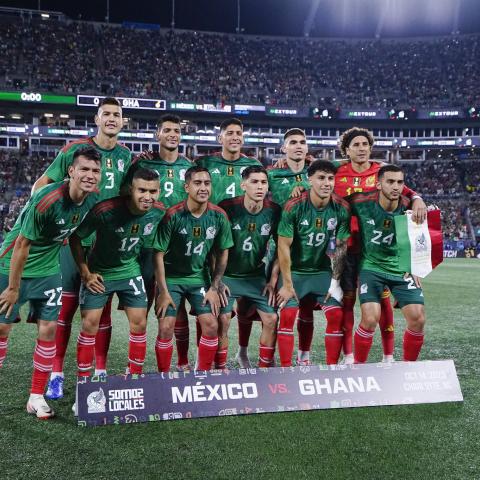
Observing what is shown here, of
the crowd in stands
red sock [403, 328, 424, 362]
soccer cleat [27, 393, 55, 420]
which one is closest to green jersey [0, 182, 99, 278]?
soccer cleat [27, 393, 55, 420]

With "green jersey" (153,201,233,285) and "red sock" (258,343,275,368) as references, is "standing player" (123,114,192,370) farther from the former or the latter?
"red sock" (258,343,275,368)

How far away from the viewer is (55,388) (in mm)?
4484

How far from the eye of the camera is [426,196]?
35.8 m

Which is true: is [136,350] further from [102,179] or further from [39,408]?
[102,179]

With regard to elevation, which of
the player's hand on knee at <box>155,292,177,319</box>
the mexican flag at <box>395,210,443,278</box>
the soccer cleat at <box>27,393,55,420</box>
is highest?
the mexican flag at <box>395,210,443,278</box>

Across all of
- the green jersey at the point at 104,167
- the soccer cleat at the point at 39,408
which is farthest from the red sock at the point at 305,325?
the soccer cleat at the point at 39,408

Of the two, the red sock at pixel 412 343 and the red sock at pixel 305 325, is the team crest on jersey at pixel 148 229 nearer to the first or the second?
the red sock at pixel 305 325

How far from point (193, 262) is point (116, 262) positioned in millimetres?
686

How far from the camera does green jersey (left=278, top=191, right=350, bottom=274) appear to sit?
4.76 metres

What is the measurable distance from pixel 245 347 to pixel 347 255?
1.50 metres

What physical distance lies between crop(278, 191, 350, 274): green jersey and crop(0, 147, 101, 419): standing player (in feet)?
5.92

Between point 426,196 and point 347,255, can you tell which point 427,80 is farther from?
point 347,255

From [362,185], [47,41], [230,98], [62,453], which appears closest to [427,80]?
[230,98]

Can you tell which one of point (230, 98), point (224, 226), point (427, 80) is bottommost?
point (224, 226)
